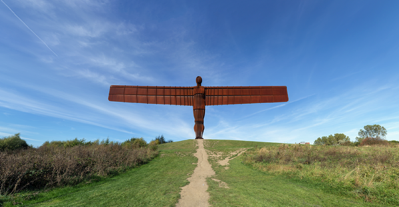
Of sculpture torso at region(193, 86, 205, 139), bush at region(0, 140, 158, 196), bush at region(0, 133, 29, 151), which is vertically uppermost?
sculpture torso at region(193, 86, 205, 139)

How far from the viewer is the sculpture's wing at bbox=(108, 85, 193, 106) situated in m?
18.8

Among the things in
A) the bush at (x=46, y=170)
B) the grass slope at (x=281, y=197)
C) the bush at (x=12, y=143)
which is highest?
the bush at (x=12, y=143)

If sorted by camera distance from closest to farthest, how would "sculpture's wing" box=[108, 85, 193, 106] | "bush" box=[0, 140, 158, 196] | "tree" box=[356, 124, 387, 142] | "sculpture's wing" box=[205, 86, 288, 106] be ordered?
"bush" box=[0, 140, 158, 196] < "sculpture's wing" box=[108, 85, 193, 106] < "sculpture's wing" box=[205, 86, 288, 106] < "tree" box=[356, 124, 387, 142]

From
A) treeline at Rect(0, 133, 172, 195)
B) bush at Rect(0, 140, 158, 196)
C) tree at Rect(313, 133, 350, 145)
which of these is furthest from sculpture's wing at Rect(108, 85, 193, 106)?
tree at Rect(313, 133, 350, 145)

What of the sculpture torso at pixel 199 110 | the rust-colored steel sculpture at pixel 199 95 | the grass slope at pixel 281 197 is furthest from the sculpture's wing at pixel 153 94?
the grass slope at pixel 281 197

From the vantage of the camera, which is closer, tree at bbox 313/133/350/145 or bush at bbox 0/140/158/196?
bush at bbox 0/140/158/196

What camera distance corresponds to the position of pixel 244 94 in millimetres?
19484

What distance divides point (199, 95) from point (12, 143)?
76.3 ft

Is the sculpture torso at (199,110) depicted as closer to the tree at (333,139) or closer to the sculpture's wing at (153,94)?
the sculpture's wing at (153,94)

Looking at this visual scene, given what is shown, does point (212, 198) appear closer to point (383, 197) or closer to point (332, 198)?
point (332, 198)

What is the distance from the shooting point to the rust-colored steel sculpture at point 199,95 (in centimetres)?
1889

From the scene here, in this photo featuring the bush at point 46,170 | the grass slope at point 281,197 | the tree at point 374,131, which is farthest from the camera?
the tree at point 374,131

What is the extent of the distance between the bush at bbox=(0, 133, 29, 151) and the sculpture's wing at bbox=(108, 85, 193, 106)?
12792 mm

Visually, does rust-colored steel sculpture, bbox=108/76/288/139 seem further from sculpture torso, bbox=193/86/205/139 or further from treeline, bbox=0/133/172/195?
treeline, bbox=0/133/172/195
